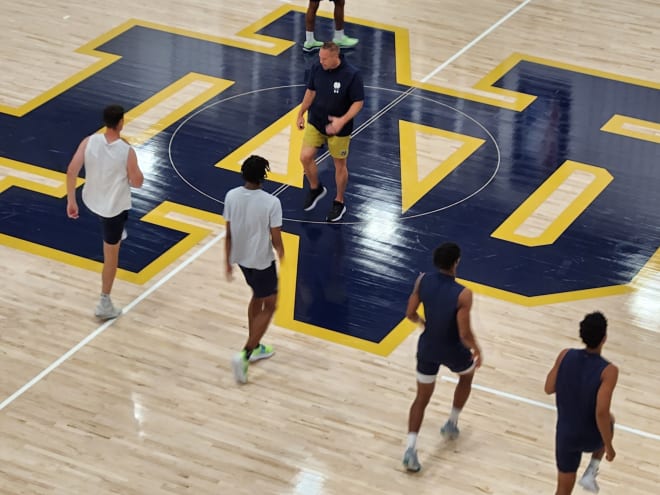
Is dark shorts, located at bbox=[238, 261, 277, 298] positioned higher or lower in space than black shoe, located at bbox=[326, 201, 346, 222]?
higher

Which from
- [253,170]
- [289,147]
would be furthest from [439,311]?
[289,147]

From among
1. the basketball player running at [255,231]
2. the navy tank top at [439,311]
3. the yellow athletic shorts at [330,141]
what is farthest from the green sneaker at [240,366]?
the yellow athletic shorts at [330,141]

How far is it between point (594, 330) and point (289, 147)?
612 centimetres

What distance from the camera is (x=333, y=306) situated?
33.2 ft

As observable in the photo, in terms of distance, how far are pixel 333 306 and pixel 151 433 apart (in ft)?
6.90

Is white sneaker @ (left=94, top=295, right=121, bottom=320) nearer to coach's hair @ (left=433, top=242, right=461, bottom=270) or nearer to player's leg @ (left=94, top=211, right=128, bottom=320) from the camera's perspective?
player's leg @ (left=94, top=211, right=128, bottom=320)

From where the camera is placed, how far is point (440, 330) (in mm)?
7766

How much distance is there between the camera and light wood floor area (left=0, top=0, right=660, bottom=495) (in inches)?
325

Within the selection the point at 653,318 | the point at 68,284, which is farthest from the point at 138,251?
the point at 653,318

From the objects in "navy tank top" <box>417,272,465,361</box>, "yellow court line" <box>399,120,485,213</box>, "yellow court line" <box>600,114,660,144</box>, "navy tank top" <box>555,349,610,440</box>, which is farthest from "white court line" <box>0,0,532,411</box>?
"yellow court line" <box>600,114,660,144</box>

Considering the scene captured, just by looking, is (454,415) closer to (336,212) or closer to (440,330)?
(440,330)

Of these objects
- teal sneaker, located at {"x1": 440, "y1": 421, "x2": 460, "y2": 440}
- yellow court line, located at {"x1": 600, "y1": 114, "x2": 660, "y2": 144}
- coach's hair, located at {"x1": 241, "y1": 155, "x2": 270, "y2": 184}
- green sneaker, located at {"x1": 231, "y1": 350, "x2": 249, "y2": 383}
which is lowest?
teal sneaker, located at {"x1": 440, "y1": 421, "x2": 460, "y2": 440}

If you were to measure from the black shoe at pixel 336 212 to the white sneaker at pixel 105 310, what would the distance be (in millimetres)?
2289

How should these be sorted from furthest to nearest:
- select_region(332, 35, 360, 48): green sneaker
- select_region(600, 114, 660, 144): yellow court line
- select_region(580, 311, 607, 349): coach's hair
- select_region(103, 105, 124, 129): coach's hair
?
select_region(332, 35, 360, 48): green sneaker, select_region(600, 114, 660, 144): yellow court line, select_region(103, 105, 124, 129): coach's hair, select_region(580, 311, 607, 349): coach's hair
